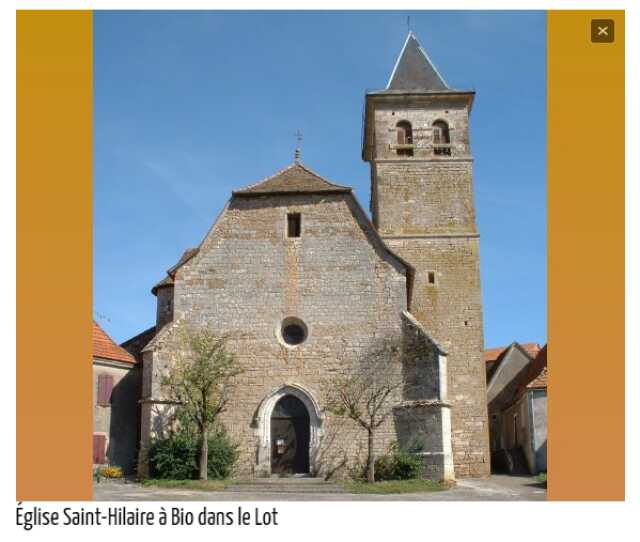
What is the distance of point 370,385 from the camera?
77.6ft

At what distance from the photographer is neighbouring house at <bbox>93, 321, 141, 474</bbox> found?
973 inches

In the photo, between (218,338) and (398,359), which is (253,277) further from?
(398,359)

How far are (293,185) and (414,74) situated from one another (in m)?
10.4

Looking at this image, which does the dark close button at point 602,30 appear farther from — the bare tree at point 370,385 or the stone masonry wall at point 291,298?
the bare tree at point 370,385

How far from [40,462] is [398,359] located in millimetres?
13585

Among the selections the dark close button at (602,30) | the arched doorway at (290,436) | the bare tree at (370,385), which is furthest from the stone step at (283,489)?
the dark close button at (602,30)

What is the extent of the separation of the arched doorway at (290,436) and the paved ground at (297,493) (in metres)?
1.25

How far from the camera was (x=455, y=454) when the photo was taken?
26.8 m

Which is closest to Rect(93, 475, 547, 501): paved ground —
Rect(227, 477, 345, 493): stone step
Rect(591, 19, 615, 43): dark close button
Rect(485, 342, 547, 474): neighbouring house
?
Rect(227, 477, 345, 493): stone step

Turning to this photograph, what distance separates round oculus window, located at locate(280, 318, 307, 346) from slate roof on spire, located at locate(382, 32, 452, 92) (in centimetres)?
1217

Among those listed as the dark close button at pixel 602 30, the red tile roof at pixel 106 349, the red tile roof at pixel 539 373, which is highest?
the dark close button at pixel 602 30

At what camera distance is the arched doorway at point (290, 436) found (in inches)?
931

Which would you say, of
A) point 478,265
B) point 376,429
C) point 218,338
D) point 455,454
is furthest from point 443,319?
point 218,338

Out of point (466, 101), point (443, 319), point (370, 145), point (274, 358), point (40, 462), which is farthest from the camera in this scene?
point (370, 145)
